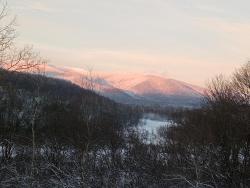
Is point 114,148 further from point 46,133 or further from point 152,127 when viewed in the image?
point 152,127

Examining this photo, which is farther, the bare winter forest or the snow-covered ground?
the snow-covered ground

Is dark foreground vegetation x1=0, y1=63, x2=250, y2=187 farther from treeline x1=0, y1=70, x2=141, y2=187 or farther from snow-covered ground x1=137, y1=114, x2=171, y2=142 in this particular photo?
snow-covered ground x1=137, y1=114, x2=171, y2=142

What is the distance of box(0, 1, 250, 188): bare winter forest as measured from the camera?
17516 mm

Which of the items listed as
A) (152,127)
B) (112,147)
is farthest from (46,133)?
(152,127)

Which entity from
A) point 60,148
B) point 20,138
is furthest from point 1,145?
point 60,148

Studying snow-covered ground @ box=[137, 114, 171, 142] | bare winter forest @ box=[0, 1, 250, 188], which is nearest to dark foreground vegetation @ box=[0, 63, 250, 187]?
bare winter forest @ box=[0, 1, 250, 188]

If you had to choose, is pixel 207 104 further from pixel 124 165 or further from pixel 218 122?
pixel 124 165

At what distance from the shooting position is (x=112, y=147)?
25.6 metres

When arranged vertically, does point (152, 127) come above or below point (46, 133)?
below

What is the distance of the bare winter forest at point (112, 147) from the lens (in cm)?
1752

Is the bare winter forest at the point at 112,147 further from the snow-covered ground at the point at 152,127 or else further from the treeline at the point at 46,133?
the snow-covered ground at the point at 152,127

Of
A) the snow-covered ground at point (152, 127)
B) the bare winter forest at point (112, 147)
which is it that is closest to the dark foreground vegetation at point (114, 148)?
the bare winter forest at point (112, 147)

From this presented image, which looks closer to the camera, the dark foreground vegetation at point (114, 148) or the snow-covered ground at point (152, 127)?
the dark foreground vegetation at point (114, 148)

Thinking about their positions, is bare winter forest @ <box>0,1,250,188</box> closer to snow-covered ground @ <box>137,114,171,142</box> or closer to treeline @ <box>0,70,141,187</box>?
treeline @ <box>0,70,141,187</box>
